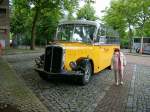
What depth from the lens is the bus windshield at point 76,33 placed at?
1416 cm

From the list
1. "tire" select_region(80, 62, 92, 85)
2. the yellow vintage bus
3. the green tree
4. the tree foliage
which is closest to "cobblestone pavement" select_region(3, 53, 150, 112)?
"tire" select_region(80, 62, 92, 85)

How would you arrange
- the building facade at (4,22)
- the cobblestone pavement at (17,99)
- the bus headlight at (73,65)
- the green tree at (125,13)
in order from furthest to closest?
the green tree at (125,13)
the building facade at (4,22)
the bus headlight at (73,65)
the cobblestone pavement at (17,99)

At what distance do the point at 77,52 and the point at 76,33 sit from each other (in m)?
1.91

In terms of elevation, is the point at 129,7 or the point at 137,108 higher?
the point at 129,7

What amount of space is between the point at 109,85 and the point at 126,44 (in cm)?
6147

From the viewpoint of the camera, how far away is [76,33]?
14.5m

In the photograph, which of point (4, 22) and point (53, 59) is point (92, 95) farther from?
point (4, 22)

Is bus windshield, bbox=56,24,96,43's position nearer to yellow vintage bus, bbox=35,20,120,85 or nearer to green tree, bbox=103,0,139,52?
yellow vintage bus, bbox=35,20,120,85

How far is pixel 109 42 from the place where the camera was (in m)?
17.7

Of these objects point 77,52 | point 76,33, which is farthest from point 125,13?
point 77,52

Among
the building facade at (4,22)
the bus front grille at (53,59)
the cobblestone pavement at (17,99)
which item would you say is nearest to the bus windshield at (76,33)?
the bus front grille at (53,59)

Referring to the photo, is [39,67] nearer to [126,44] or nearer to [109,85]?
[109,85]

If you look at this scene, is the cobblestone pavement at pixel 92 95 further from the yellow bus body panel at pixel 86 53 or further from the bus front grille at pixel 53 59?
the yellow bus body panel at pixel 86 53

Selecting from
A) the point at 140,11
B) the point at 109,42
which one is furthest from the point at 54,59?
the point at 140,11
